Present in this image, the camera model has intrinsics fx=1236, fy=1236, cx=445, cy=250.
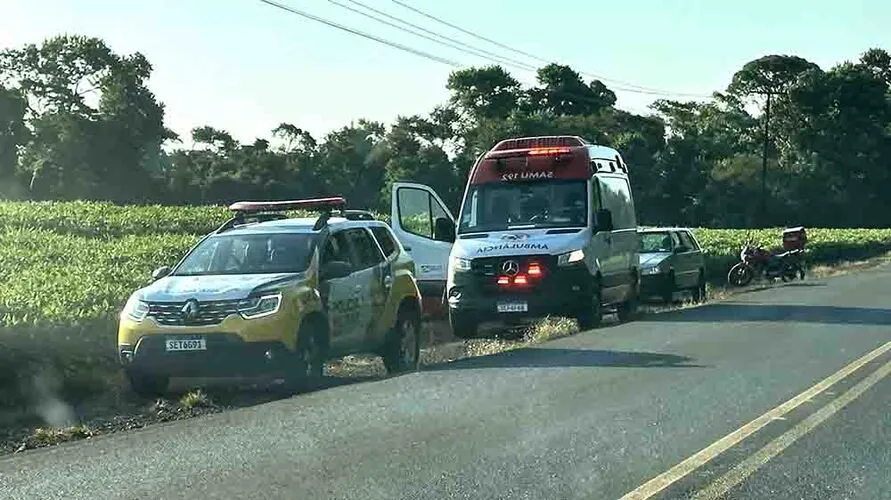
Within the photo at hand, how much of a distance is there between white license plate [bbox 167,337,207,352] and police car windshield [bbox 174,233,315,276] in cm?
125

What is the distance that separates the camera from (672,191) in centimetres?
7800

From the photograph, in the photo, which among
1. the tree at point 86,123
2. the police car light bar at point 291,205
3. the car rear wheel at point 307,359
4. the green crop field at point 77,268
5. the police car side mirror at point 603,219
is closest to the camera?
the car rear wheel at point 307,359

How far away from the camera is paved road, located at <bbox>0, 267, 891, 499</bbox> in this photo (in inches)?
290

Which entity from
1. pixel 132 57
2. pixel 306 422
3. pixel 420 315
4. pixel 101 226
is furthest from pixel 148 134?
pixel 306 422

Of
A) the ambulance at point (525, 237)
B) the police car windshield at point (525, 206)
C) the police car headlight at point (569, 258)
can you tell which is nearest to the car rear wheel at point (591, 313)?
the ambulance at point (525, 237)

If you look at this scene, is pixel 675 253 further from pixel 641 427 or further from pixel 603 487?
pixel 603 487

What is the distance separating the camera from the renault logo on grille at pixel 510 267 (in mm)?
18672

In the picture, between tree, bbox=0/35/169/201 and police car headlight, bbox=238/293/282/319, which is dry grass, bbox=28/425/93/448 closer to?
police car headlight, bbox=238/293/282/319

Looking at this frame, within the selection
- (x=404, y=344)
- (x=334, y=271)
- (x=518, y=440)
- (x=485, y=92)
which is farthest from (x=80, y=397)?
(x=485, y=92)

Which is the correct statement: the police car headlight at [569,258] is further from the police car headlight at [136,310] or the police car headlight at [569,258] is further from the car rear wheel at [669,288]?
the car rear wheel at [669,288]

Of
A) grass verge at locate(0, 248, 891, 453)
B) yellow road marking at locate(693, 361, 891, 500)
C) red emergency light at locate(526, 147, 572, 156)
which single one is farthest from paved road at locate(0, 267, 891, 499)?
red emergency light at locate(526, 147, 572, 156)

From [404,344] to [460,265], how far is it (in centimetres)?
429

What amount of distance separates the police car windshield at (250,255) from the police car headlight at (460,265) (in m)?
5.71

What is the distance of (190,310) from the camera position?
470 inches
